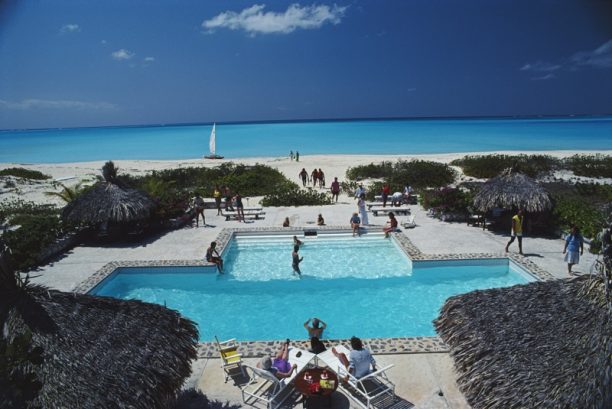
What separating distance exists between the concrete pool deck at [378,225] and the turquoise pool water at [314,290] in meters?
0.90

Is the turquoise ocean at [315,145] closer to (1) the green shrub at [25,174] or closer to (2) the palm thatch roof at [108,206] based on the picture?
(1) the green shrub at [25,174]

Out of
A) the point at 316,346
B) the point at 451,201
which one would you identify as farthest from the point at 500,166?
the point at 316,346

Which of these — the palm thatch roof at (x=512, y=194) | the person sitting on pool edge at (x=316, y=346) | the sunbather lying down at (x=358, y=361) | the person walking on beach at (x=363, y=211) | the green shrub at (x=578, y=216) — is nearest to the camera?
the sunbather lying down at (x=358, y=361)

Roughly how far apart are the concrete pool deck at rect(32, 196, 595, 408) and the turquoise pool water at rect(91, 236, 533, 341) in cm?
90

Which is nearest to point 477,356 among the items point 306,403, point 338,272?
point 306,403

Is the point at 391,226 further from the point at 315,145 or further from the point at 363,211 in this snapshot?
the point at 315,145

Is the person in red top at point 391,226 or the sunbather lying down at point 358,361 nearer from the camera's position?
the sunbather lying down at point 358,361

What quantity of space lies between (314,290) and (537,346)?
6.93m

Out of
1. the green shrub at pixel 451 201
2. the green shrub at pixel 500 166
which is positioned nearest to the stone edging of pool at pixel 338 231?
the green shrub at pixel 451 201

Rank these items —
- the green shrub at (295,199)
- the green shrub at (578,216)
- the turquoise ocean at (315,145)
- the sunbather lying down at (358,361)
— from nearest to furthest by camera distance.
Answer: the sunbather lying down at (358,361) < the green shrub at (578,216) < the green shrub at (295,199) < the turquoise ocean at (315,145)

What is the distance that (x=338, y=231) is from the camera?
1587cm

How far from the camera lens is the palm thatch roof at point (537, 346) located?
4.67m

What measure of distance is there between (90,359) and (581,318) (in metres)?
6.72

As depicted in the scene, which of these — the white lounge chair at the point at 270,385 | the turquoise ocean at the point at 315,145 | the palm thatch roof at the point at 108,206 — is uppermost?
the turquoise ocean at the point at 315,145
